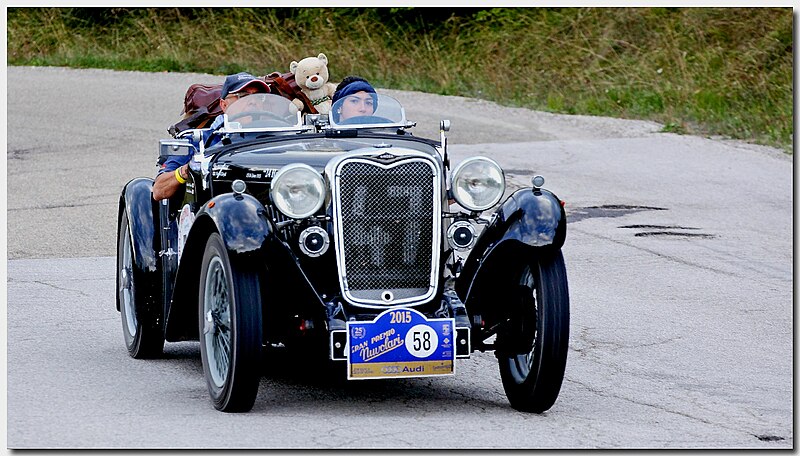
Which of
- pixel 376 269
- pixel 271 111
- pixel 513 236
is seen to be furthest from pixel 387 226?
pixel 271 111

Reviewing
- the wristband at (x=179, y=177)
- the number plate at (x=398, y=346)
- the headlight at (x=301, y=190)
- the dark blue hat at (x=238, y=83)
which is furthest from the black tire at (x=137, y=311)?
→ the number plate at (x=398, y=346)

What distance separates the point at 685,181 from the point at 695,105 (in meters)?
4.76

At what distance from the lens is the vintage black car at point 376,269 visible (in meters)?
5.22

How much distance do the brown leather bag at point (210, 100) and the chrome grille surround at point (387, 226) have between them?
166 centimetres

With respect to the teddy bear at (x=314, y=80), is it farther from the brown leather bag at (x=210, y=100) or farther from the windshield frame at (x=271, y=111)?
the windshield frame at (x=271, y=111)

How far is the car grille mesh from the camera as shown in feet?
17.9

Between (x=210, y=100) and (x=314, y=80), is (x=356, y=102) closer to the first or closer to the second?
(x=314, y=80)

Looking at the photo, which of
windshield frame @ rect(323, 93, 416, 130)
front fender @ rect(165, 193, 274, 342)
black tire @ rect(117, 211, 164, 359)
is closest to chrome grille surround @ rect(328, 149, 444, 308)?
front fender @ rect(165, 193, 274, 342)

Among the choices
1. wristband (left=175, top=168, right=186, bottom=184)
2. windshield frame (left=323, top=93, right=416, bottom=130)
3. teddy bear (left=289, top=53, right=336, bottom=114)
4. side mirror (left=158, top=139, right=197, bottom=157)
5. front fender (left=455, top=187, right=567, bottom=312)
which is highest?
teddy bear (left=289, top=53, right=336, bottom=114)

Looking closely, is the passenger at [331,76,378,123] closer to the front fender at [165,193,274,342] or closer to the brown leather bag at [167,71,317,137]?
the brown leather bag at [167,71,317,137]

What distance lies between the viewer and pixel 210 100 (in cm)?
725

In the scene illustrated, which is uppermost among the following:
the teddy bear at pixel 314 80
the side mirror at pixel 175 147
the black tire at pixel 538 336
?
the teddy bear at pixel 314 80

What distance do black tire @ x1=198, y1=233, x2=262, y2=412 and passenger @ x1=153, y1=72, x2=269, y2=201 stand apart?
1.12 meters

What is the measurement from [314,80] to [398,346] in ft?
8.18
